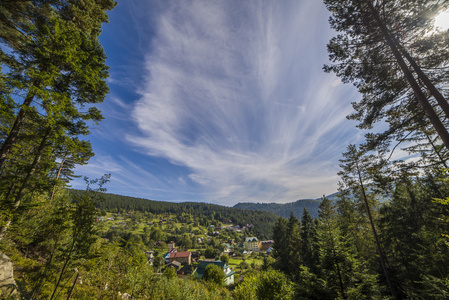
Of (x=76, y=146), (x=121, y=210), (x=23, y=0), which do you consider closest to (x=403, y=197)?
(x=76, y=146)

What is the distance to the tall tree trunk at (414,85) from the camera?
6.18 m

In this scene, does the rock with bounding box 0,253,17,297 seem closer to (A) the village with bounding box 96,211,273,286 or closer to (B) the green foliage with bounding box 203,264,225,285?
(A) the village with bounding box 96,211,273,286

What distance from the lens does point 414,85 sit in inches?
272

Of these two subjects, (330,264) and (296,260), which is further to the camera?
(296,260)

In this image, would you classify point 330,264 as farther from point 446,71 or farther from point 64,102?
point 64,102

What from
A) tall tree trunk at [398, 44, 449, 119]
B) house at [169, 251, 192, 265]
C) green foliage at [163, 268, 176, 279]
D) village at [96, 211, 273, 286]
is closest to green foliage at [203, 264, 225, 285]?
village at [96, 211, 273, 286]

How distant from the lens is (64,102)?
6.52m

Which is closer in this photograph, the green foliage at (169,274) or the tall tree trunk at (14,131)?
the tall tree trunk at (14,131)

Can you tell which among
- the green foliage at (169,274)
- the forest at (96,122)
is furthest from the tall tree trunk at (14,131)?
the green foliage at (169,274)

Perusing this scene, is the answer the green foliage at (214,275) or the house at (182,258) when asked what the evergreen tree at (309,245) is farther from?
the house at (182,258)

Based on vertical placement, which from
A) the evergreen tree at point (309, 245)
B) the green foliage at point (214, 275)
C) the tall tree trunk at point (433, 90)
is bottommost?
the green foliage at point (214, 275)

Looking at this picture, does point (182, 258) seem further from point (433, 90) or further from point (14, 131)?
point (433, 90)

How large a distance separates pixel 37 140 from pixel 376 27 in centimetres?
1691

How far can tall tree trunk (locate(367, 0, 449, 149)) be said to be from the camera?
243 inches
